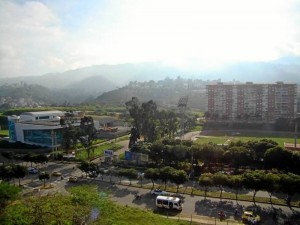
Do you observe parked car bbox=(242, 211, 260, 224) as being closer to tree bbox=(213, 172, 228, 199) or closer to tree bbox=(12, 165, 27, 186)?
tree bbox=(213, 172, 228, 199)

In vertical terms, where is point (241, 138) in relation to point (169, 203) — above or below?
below

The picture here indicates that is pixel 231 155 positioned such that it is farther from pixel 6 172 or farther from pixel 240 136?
pixel 240 136

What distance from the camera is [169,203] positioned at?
21.5 m

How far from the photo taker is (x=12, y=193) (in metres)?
17.0

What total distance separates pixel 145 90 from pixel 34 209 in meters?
135

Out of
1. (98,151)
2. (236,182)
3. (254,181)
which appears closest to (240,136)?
(98,151)

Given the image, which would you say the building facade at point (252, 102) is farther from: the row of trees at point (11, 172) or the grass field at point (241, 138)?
the row of trees at point (11, 172)

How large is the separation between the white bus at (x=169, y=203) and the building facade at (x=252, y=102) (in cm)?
5196

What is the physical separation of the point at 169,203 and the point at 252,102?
5519 centimetres

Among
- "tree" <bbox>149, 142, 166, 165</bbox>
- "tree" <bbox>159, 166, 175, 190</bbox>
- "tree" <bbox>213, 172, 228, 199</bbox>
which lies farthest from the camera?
"tree" <bbox>149, 142, 166, 165</bbox>

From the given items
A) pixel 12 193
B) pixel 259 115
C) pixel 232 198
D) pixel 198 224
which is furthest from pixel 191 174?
pixel 259 115

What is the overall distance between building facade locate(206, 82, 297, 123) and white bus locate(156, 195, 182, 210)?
170ft

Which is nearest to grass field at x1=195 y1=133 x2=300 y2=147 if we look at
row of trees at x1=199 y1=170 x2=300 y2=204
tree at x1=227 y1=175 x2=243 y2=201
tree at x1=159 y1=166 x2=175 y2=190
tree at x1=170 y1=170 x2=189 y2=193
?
tree at x1=159 y1=166 x2=175 y2=190

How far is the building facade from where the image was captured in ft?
225
